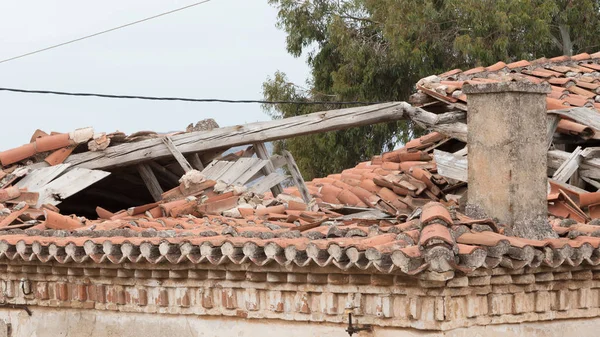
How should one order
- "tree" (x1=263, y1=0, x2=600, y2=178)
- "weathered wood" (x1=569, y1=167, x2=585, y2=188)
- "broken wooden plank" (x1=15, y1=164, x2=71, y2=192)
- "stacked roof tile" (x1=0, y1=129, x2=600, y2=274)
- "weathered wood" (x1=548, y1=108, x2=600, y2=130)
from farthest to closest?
1. "tree" (x1=263, y1=0, x2=600, y2=178)
2. "broken wooden plank" (x1=15, y1=164, x2=71, y2=192)
3. "weathered wood" (x1=548, y1=108, x2=600, y2=130)
4. "weathered wood" (x1=569, y1=167, x2=585, y2=188)
5. "stacked roof tile" (x1=0, y1=129, x2=600, y2=274)

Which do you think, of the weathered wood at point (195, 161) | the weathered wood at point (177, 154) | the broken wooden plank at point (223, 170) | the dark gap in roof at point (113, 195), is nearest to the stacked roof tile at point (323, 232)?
the broken wooden plank at point (223, 170)

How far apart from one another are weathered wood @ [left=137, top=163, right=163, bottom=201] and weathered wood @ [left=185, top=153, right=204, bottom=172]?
0.47 m

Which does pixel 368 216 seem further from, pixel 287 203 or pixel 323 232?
pixel 287 203

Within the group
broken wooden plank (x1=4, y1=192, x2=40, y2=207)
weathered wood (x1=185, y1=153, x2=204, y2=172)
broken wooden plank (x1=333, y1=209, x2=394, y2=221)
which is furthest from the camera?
weathered wood (x1=185, y1=153, x2=204, y2=172)

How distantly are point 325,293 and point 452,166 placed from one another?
3.42m

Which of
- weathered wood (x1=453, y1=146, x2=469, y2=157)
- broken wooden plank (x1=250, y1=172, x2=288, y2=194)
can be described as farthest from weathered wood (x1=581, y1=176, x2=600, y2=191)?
broken wooden plank (x1=250, y1=172, x2=288, y2=194)

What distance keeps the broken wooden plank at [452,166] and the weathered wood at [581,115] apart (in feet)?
3.56

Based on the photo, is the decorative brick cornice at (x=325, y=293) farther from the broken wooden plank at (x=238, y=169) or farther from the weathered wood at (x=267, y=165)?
the weathered wood at (x=267, y=165)

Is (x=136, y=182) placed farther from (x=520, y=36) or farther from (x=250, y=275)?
(x=520, y=36)

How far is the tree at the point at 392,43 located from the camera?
72.8 feet

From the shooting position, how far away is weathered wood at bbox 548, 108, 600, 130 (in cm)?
1052

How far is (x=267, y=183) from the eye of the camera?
38.0ft

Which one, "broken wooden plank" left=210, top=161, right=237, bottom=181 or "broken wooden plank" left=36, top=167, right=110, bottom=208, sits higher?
"broken wooden plank" left=210, top=161, right=237, bottom=181

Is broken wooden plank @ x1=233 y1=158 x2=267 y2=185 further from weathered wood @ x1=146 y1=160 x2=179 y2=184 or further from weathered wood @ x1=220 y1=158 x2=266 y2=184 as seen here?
weathered wood @ x1=146 y1=160 x2=179 y2=184
